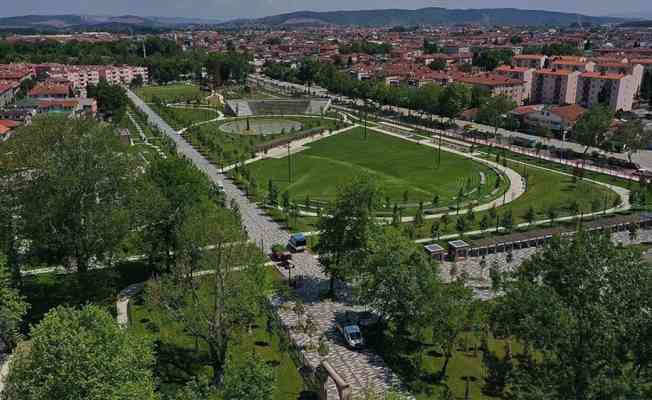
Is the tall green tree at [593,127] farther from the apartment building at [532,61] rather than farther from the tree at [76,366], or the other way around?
the tree at [76,366]

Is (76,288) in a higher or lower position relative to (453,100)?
lower

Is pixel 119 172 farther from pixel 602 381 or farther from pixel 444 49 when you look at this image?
pixel 444 49

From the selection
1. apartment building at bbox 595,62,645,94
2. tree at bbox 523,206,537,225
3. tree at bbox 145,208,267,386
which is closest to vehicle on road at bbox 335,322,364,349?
tree at bbox 145,208,267,386

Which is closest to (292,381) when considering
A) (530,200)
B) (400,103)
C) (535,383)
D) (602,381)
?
(535,383)

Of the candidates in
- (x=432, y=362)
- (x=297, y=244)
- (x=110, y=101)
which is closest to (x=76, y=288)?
(x=297, y=244)

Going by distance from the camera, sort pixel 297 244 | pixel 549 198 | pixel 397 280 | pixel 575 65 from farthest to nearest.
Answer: pixel 575 65 → pixel 549 198 → pixel 297 244 → pixel 397 280

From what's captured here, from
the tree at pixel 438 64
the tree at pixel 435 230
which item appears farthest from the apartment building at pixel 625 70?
the tree at pixel 435 230

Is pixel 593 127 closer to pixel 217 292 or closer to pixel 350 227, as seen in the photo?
pixel 350 227
